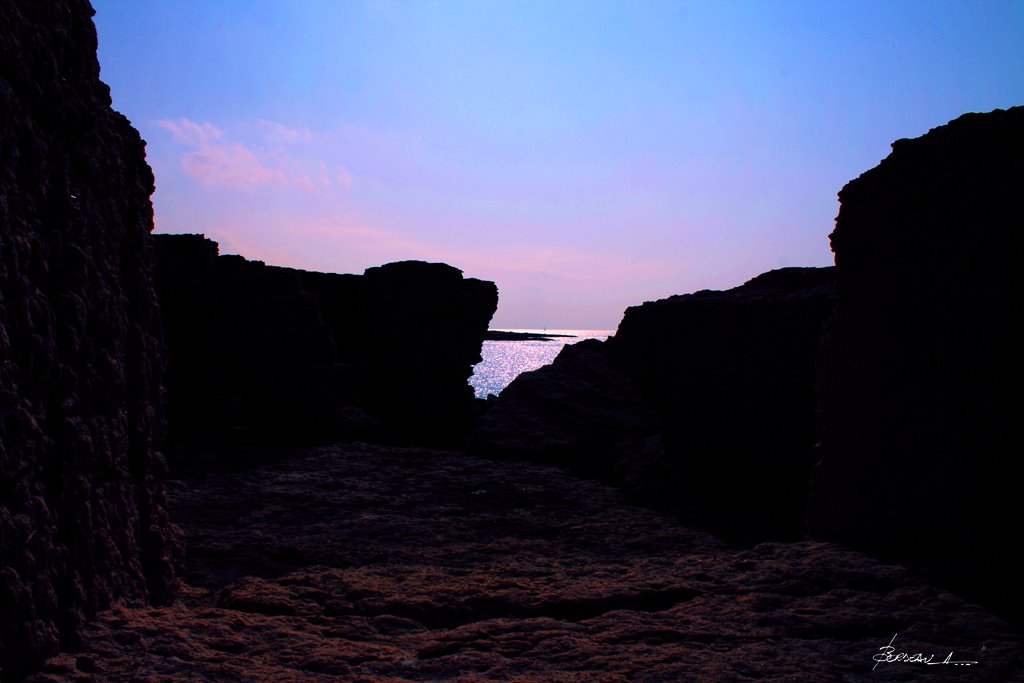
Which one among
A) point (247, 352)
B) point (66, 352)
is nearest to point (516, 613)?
point (66, 352)

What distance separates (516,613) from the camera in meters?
2.41

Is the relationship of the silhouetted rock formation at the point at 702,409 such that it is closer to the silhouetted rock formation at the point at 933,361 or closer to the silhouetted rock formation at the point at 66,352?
the silhouetted rock formation at the point at 933,361

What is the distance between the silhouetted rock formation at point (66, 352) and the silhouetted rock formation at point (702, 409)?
306 centimetres

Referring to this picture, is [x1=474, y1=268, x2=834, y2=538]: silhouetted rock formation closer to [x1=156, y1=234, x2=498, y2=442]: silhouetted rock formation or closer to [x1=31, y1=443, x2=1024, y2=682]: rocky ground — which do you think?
[x1=31, y1=443, x2=1024, y2=682]: rocky ground

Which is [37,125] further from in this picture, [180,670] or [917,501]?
[917,501]

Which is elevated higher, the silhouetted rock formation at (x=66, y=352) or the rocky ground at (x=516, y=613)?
the silhouetted rock formation at (x=66, y=352)

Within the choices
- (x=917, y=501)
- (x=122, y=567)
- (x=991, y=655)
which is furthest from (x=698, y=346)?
(x=122, y=567)

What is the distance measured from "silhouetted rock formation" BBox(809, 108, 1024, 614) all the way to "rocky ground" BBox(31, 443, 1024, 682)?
0.27m

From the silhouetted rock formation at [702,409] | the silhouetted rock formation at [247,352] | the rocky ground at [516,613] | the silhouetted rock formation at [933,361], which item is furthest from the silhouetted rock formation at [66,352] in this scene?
the silhouetted rock formation at [247,352]

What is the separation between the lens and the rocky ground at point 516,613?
6.05 feet

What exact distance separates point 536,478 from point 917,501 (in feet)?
9.68

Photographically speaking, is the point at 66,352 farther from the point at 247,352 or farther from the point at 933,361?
the point at 247,352

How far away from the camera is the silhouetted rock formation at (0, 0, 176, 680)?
1726mm

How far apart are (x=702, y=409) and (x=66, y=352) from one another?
425 centimetres
